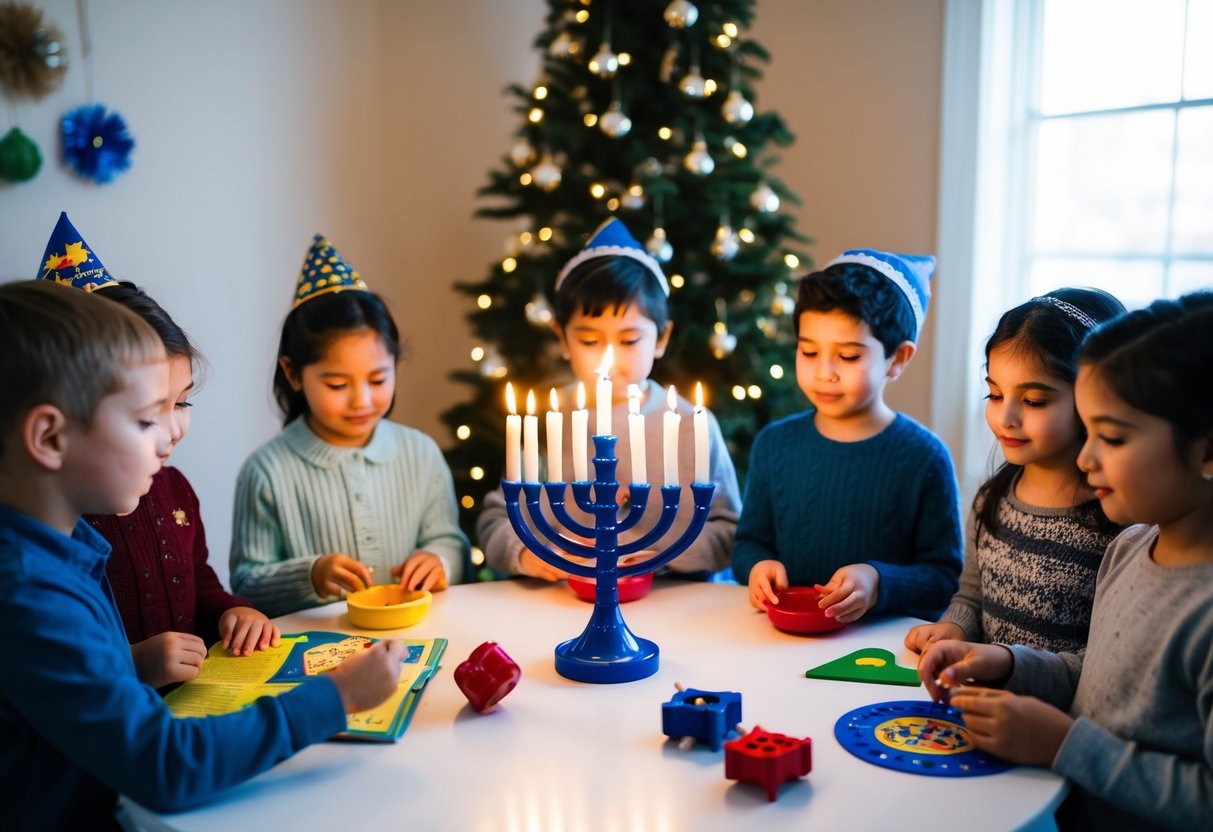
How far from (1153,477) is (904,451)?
76cm

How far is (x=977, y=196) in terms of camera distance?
11.7ft

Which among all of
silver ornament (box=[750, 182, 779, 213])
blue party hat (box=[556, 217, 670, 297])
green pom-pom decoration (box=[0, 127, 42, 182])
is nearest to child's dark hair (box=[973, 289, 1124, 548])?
blue party hat (box=[556, 217, 670, 297])

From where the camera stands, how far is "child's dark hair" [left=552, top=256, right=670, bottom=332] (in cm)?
236

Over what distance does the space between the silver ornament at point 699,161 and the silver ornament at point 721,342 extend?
43 cm

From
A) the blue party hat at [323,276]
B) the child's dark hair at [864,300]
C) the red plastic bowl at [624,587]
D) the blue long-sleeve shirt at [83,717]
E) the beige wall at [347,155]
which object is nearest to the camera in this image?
the blue long-sleeve shirt at [83,717]

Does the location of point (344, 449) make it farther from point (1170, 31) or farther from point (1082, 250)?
point (1170, 31)

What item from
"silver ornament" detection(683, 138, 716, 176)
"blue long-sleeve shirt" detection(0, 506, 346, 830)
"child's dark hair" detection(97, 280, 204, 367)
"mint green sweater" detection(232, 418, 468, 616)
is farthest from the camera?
"silver ornament" detection(683, 138, 716, 176)

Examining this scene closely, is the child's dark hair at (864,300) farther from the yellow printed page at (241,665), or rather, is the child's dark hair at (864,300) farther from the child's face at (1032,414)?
the yellow printed page at (241,665)

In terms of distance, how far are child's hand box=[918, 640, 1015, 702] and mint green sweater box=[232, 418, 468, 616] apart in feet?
3.35

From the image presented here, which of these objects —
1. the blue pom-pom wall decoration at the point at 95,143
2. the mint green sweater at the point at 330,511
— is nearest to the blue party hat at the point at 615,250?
the mint green sweater at the point at 330,511

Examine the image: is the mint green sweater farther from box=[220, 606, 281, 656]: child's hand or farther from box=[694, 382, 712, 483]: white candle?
box=[694, 382, 712, 483]: white candle

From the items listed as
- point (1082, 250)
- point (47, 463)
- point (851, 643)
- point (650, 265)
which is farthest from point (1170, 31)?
point (47, 463)

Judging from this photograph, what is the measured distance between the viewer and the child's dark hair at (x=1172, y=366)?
1.30 meters

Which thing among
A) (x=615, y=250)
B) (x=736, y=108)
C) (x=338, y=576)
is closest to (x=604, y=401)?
(x=338, y=576)
